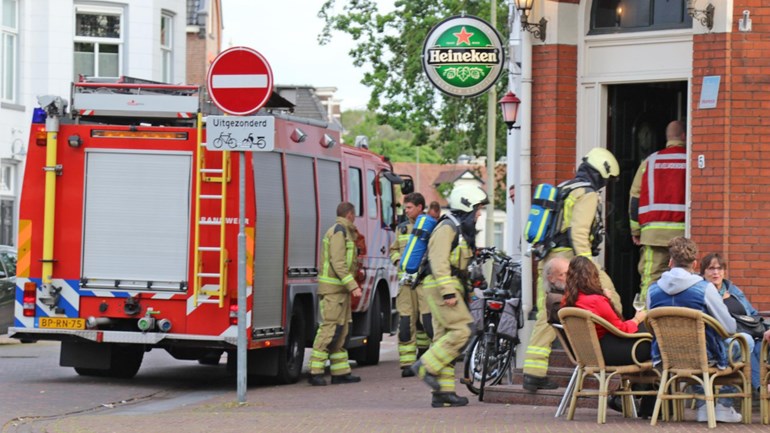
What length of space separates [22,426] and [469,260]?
3825 mm

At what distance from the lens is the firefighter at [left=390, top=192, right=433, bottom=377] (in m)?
16.2

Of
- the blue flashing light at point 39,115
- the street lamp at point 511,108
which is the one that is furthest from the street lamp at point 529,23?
the blue flashing light at point 39,115

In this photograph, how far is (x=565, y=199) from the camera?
12.2 m

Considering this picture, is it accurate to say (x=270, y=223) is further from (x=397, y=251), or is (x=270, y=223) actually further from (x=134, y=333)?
(x=397, y=251)

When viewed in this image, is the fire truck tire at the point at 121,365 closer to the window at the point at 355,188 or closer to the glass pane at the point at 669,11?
the window at the point at 355,188

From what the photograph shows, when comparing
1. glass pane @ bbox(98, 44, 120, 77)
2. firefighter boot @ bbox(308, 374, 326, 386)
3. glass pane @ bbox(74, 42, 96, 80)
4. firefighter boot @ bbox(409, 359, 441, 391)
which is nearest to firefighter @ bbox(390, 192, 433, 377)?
firefighter boot @ bbox(308, 374, 326, 386)

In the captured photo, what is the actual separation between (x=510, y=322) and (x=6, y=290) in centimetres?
1066

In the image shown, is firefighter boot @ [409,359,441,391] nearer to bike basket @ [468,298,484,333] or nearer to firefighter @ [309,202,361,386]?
bike basket @ [468,298,484,333]

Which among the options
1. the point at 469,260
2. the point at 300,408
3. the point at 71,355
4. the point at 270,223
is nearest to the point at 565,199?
the point at 469,260

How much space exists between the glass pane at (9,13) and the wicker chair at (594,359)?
2278 cm

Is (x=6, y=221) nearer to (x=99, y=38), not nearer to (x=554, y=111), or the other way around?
(x=99, y=38)

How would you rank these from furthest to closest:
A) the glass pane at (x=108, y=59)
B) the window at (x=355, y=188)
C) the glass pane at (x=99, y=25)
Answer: the glass pane at (x=108, y=59) < the glass pane at (x=99, y=25) < the window at (x=355, y=188)

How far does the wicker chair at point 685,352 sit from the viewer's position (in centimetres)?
1042

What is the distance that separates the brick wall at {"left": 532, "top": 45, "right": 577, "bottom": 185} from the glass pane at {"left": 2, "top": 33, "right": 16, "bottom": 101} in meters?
19.3
